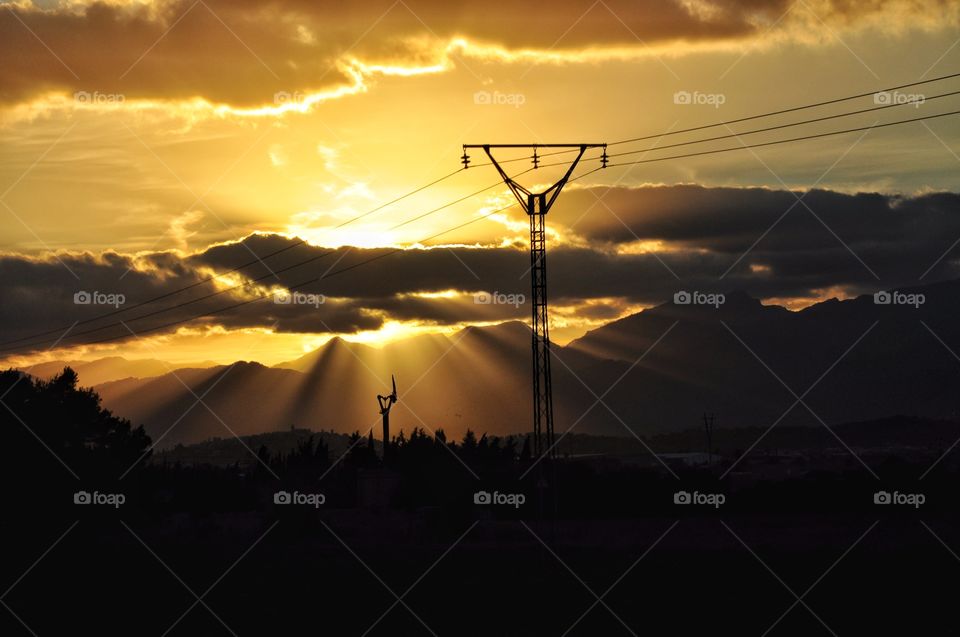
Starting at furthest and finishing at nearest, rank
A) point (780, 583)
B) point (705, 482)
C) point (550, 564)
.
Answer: point (705, 482) → point (550, 564) → point (780, 583)

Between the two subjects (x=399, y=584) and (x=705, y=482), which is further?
(x=705, y=482)

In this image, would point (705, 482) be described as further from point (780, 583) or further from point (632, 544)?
point (780, 583)

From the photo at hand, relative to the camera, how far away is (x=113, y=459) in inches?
4237

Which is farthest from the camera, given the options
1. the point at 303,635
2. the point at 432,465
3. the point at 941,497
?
the point at 432,465

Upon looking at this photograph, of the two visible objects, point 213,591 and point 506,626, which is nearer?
point 506,626

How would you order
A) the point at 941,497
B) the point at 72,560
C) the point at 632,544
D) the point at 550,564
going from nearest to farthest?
the point at 550,564, the point at 72,560, the point at 632,544, the point at 941,497

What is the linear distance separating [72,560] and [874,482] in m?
80.5

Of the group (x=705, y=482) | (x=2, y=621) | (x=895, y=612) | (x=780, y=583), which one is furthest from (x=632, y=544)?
(x=705, y=482)

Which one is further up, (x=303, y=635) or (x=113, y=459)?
(x=113, y=459)

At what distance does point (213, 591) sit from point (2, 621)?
33.2 ft

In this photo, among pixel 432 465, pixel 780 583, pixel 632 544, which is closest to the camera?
pixel 780 583

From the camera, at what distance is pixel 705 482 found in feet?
403

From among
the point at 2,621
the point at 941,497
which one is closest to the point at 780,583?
the point at 2,621

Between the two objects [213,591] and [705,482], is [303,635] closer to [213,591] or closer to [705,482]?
[213,591]
